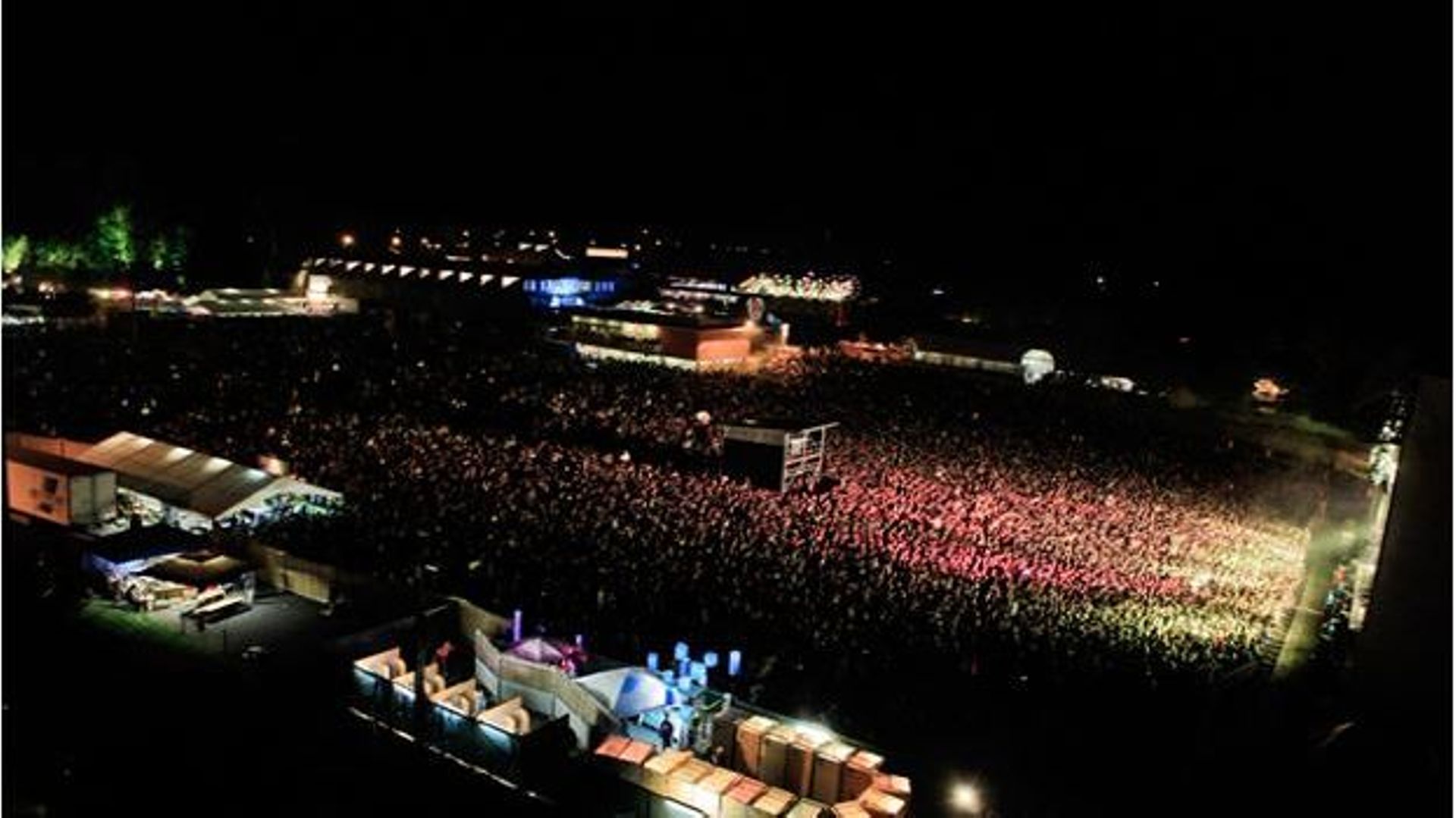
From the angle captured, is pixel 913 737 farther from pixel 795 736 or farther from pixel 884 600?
pixel 884 600

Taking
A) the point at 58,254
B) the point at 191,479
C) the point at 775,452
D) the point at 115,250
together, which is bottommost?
the point at 191,479

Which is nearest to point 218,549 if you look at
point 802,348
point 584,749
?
point 584,749

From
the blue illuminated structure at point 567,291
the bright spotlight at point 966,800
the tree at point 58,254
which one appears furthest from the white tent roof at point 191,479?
the tree at point 58,254

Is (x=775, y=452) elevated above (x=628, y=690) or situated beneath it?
elevated above

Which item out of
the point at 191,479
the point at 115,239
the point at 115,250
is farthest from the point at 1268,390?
the point at 115,239

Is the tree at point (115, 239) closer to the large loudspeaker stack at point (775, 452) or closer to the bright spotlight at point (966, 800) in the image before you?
the large loudspeaker stack at point (775, 452)

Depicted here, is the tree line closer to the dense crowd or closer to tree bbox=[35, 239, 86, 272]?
tree bbox=[35, 239, 86, 272]

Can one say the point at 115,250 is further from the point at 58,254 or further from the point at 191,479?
the point at 191,479
